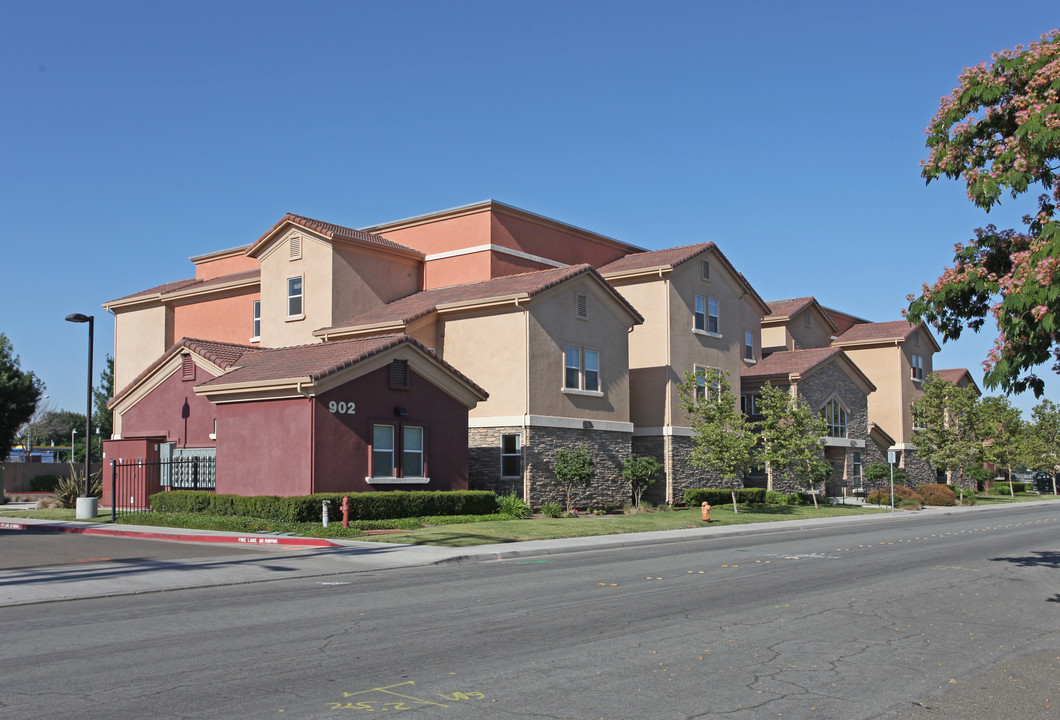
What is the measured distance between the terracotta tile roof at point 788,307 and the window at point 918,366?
10039 millimetres

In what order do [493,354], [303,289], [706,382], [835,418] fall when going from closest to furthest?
[493,354] → [706,382] → [303,289] → [835,418]

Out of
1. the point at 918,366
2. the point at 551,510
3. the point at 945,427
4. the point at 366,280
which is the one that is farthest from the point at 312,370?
the point at 918,366

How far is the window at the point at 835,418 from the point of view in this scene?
48188 millimetres

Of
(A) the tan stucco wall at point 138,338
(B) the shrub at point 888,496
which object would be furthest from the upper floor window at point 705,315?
(A) the tan stucco wall at point 138,338

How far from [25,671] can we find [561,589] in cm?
778

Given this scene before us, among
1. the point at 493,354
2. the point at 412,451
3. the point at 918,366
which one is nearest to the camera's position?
the point at 412,451

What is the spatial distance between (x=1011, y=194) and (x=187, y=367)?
26506 millimetres

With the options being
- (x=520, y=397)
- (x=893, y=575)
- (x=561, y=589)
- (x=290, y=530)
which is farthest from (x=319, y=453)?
(x=893, y=575)

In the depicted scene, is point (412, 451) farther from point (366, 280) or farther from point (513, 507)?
point (366, 280)

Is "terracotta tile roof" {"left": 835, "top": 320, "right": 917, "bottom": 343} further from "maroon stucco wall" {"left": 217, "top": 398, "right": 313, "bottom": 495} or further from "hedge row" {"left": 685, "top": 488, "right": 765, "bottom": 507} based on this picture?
"maroon stucco wall" {"left": 217, "top": 398, "right": 313, "bottom": 495}

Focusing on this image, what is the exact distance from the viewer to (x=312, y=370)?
25.7 m

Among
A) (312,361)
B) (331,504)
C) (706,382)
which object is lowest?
(331,504)

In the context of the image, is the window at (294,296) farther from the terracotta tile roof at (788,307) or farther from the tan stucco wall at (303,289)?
the terracotta tile roof at (788,307)

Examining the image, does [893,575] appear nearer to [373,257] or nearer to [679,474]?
[679,474]
